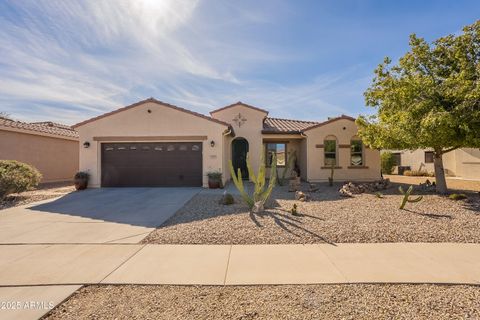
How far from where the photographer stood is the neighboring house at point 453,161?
1819 cm

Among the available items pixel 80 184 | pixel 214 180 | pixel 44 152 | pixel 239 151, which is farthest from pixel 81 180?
pixel 239 151

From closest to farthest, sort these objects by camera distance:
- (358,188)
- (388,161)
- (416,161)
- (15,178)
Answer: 1. (15,178)
2. (358,188)
3. (416,161)
4. (388,161)

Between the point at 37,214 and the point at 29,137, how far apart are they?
10716mm

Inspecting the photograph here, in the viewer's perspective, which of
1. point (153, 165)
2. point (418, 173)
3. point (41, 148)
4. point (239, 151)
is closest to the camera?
point (153, 165)

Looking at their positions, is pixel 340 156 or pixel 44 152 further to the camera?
pixel 44 152

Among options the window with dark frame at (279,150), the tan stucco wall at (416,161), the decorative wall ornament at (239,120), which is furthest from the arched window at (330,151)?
the tan stucco wall at (416,161)

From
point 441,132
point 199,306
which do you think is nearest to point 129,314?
point 199,306

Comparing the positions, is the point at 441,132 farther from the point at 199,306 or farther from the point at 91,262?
the point at 91,262

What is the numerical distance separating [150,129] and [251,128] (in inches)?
271

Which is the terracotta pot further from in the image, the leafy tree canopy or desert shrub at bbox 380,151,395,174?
desert shrub at bbox 380,151,395,174

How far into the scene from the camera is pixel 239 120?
17.2 meters

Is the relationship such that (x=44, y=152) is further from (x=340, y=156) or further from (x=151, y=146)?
(x=340, y=156)

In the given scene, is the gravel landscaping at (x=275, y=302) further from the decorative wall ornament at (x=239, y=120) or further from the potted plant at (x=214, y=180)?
the decorative wall ornament at (x=239, y=120)

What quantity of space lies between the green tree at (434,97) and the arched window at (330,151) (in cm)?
390
